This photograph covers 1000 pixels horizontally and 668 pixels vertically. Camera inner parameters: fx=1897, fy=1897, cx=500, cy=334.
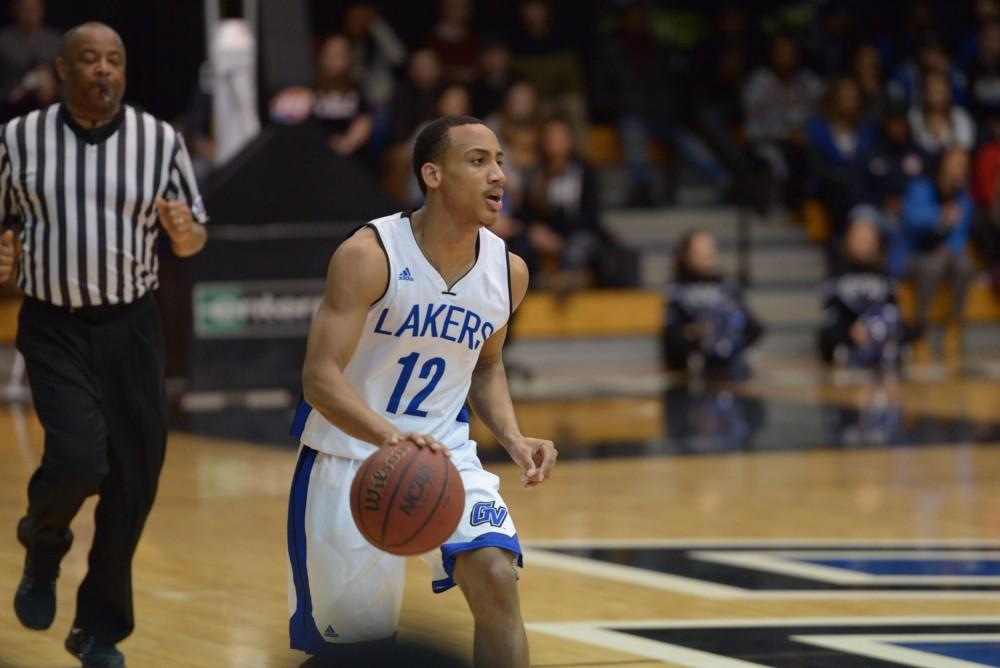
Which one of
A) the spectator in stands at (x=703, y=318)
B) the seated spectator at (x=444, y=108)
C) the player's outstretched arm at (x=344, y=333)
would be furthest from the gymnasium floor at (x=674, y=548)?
the seated spectator at (x=444, y=108)

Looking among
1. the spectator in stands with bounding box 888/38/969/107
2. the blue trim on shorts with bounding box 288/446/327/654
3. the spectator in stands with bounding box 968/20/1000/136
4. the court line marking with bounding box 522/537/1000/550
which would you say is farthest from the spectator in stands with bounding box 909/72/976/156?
the blue trim on shorts with bounding box 288/446/327/654

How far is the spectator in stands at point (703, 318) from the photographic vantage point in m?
→ 14.8

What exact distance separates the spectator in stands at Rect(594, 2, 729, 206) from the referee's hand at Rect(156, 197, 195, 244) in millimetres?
12239

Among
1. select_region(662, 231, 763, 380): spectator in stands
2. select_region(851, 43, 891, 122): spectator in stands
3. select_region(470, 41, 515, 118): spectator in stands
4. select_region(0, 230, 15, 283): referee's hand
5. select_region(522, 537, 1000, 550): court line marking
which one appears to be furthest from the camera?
select_region(851, 43, 891, 122): spectator in stands

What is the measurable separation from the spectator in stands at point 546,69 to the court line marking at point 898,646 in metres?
10.6

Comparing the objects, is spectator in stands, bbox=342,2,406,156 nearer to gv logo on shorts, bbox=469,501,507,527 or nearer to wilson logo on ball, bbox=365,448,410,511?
gv logo on shorts, bbox=469,501,507,527

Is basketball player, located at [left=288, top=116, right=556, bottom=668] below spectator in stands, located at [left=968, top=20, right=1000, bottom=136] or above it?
below

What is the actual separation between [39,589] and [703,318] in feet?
31.3

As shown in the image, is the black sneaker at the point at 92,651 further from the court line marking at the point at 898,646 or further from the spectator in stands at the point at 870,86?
the spectator in stands at the point at 870,86

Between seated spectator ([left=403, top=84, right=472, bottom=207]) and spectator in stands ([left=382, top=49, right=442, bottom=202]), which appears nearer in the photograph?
seated spectator ([left=403, top=84, right=472, bottom=207])

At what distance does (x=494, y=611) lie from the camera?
15.1ft

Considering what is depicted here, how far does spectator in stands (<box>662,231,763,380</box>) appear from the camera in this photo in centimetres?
1480

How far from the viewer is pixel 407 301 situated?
15.9ft

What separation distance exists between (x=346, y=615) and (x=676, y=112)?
14.2 metres
